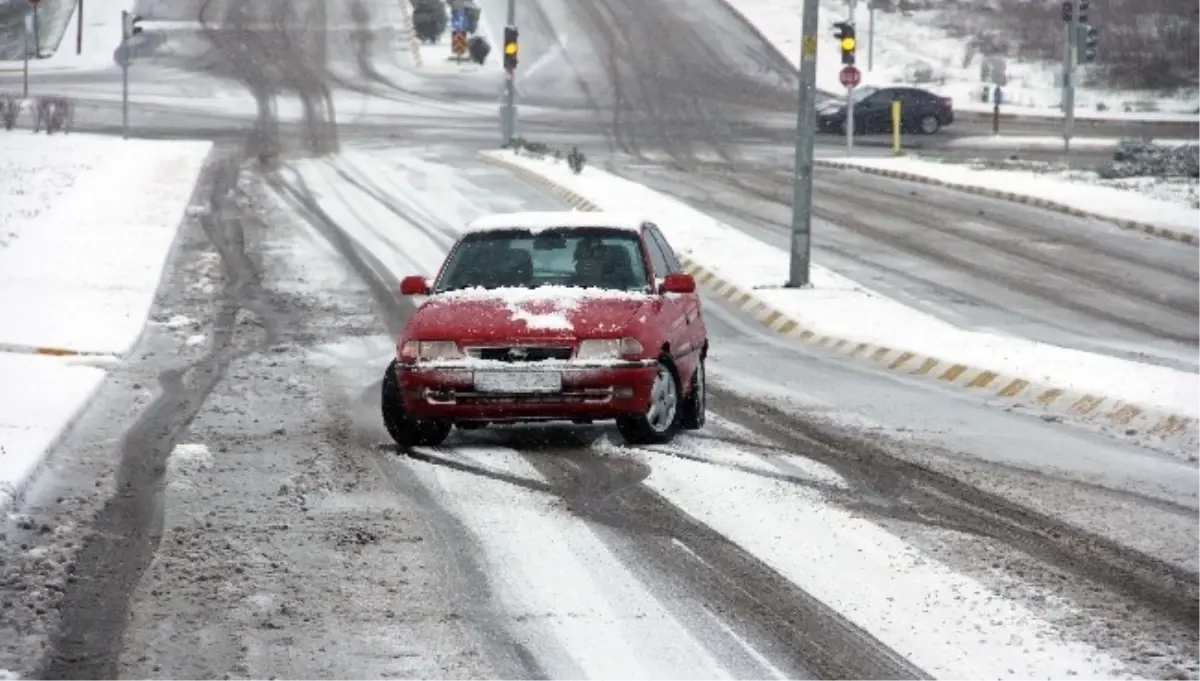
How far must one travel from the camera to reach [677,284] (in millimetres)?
13719

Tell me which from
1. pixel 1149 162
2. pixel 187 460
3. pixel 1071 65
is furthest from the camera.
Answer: pixel 1071 65

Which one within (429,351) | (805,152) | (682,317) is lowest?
(429,351)

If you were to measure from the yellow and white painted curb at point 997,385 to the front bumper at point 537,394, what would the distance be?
3532 mm

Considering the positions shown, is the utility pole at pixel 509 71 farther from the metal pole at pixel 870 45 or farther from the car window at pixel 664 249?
the car window at pixel 664 249

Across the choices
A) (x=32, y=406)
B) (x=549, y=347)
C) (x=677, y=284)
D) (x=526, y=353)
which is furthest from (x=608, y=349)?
(x=32, y=406)

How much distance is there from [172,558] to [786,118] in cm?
5174

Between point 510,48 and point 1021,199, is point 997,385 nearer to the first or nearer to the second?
point 1021,199

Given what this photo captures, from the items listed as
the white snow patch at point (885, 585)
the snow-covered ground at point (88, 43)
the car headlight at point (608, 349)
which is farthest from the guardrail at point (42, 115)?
the white snow patch at point (885, 585)

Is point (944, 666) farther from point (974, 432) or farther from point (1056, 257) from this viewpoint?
point (1056, 257)

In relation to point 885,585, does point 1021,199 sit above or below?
above

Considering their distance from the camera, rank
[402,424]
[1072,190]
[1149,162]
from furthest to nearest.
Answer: [1149,162] → [1072,190] → [402,424]

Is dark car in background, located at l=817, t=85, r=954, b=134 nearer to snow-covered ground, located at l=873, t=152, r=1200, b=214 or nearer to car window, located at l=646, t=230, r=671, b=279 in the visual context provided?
snow-covered ground, located at l=873, t=152, r=1200, b=214

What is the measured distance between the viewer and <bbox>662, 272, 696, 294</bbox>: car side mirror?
13695mm

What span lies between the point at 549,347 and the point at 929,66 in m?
61.3
